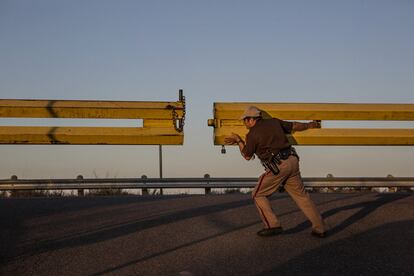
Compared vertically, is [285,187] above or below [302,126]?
below

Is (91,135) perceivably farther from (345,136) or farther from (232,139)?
(345,136)

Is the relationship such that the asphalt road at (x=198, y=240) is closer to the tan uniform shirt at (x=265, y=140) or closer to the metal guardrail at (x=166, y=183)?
the tan uniform shirt at (x=265, y=140)

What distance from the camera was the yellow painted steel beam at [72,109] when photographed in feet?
27.8

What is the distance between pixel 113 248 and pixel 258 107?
2.98 metres

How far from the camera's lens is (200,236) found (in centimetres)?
749

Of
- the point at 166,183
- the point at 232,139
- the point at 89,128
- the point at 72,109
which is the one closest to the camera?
the point at 232,139

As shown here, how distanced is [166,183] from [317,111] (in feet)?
24.7

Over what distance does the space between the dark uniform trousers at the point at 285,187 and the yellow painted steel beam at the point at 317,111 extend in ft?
3.48

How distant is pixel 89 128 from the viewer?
28.2ft

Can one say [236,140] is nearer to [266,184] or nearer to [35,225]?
[266,184]

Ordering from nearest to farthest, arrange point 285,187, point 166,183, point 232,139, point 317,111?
point 285,187 < point 232,139 < point 317,111 < point 166,183

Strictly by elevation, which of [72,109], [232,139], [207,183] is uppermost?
[72,109]

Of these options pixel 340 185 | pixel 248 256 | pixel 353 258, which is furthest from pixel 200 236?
pixel 340 185

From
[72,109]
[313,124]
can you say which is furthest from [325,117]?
[72,109]
